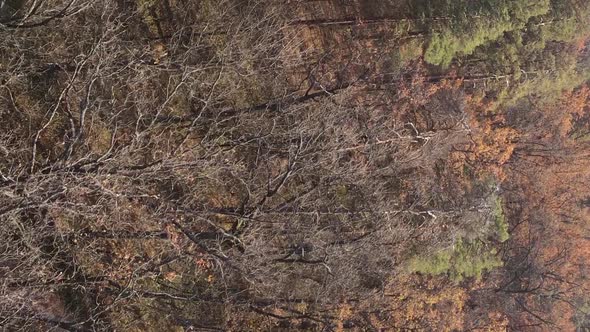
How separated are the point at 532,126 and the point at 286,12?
944 cm

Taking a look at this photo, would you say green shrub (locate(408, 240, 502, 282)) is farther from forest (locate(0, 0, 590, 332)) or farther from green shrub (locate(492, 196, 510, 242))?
green shrub (locate(492, 196, 510, 242))

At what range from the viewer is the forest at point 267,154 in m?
8.82

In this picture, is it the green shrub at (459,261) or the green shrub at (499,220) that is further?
the green shrub at (499,220)

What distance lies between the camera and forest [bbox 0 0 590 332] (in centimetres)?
882

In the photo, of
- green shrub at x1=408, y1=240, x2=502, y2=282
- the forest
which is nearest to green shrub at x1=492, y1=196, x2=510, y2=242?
the forest

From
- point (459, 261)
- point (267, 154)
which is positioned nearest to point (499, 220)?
point (459, 261)

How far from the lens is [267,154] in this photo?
10.8 m

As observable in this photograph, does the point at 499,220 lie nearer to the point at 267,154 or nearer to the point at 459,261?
the point at 459,261

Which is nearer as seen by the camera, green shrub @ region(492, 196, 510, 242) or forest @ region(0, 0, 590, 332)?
forest @ region(0, 0, 590, 332)

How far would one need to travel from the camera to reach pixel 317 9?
42.9 ft

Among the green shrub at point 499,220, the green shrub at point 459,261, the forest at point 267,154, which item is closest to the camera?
the forest at point 267,154

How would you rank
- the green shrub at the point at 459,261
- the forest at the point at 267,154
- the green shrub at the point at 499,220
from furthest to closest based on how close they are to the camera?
the green shrub at the point at 499,220, the green shrub at the point at 459,261, the forest at the point at 267,154

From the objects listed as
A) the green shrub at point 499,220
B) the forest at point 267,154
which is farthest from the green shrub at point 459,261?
the green shrub at point 499,220

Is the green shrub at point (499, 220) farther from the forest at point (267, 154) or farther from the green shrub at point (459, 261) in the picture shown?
the green shrub at point (459, 261)
